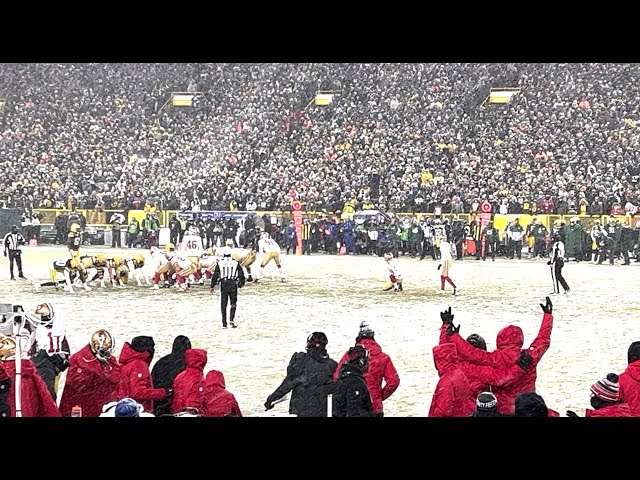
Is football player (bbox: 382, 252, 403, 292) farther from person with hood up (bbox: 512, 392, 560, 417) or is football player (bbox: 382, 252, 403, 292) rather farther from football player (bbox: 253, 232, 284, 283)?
person with hood up (bbox: 512, 392, 560, 417)

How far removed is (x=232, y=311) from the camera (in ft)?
30.2

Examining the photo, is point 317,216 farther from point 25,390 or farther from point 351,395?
point 25,390

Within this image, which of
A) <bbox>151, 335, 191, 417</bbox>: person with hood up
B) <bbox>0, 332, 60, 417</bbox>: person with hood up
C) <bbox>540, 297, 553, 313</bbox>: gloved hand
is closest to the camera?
<bbox>0, 332, 60, 417</bbox>: person with hood up

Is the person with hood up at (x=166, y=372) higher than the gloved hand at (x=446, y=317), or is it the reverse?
the gloved hand at (x=446, y=317)

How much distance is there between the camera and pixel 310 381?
8.59 metres

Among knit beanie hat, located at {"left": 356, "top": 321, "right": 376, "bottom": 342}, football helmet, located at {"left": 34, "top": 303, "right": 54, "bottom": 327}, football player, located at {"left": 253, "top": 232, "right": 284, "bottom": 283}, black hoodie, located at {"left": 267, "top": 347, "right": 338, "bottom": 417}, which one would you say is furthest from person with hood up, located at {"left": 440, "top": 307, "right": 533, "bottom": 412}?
football helmet, located at {"left": 34, "top": 303, "right": 54, "bottom": 327}

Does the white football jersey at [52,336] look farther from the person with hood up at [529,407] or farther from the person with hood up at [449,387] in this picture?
the person with hood up at [529,407]

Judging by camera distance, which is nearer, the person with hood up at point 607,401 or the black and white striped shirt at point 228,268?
the person with hood up at point 607,401

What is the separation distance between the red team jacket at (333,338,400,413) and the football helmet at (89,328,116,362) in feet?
5.98

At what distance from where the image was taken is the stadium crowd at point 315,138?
9141 millimetres

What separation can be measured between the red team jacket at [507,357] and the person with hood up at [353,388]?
759 millimetres

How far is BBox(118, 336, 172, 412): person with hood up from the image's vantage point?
26.8 ft

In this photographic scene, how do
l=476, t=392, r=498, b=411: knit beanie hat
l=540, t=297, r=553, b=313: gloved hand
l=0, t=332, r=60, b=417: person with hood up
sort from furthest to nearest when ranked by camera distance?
l=540, t=297, r=553, b=313: gloved hand, l=0, t=332, r=60, b=417: person with hood up, l=476, t=392, r=498, b=411: knit beanie hat

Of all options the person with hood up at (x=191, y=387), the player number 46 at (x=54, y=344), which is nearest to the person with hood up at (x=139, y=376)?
the person with hood up at (x=191, y=387)
